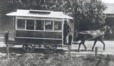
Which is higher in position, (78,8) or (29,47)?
(78,8)

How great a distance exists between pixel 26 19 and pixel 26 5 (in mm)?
10397

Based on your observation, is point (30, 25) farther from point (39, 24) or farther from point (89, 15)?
point (89, 15)

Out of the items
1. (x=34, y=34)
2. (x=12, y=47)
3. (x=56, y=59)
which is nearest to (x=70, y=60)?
(x=56, y=59)

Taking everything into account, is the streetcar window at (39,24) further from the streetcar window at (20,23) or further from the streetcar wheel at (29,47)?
the streetcar wheel at (29,47)

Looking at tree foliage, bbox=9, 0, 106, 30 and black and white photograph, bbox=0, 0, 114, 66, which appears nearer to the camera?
black and white photograph, bbox=0, 0, 114, 66

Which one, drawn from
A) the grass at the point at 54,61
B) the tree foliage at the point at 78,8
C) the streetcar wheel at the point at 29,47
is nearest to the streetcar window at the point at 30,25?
the streetcar wheel at the point at 29,47

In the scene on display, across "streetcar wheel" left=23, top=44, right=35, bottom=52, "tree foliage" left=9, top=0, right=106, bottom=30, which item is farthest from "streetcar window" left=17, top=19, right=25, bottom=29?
"tree foliage" left=9, top=0, right=106, bottom=30

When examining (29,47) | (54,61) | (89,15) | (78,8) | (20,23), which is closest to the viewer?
(54,61)

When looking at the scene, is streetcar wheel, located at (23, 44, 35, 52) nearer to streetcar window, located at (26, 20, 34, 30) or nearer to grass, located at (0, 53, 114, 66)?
streetcar window, located at (26, 20, 34, 30)

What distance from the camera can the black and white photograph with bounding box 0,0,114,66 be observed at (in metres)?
16.9

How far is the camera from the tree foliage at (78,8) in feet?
106

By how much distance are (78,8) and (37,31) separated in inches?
529

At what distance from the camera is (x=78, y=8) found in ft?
114

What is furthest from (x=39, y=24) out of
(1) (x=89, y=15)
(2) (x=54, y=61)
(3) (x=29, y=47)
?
(1) (x=89, y=15)
